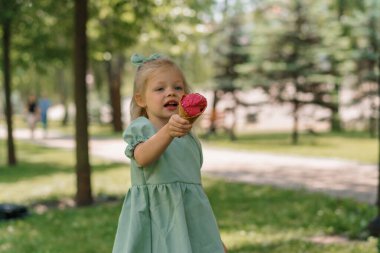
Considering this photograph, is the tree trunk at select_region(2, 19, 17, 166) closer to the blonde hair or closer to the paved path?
the paved path

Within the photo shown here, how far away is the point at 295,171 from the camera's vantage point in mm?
13680

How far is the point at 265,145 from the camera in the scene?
21.7m

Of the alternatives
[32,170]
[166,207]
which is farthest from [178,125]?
[32,170]

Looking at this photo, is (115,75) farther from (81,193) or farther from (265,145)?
(81,193)

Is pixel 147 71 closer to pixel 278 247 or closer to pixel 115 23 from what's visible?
pixel 278 247

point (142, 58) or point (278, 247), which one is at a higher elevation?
point (142, 58)

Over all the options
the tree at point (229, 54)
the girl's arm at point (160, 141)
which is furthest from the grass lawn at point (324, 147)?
the girl's arm at point (160, 141)

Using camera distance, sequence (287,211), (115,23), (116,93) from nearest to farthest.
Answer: (287,211), (115,23), (116,93)

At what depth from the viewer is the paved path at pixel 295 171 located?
1109 cm

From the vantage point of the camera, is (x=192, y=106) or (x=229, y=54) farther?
(x=229, y=54)

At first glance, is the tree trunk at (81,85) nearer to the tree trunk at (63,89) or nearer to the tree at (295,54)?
the tree at (295,54)

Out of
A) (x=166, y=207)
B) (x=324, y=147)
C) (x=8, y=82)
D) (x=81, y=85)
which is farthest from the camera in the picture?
(x=324, y=147)

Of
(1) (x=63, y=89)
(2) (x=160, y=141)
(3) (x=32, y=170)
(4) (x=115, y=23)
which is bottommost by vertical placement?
(3) (x=32, y=170)

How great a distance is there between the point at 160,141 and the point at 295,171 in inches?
433
